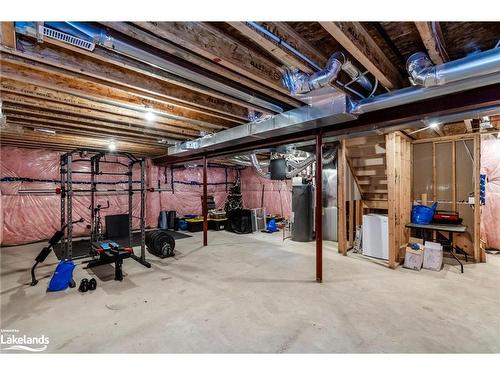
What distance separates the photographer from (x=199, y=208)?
898cm

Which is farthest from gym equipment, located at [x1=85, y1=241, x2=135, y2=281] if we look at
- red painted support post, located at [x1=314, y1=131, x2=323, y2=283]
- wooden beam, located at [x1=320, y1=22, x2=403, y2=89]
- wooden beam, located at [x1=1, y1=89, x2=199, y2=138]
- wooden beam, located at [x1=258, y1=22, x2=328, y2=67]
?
wooden beam, located at [x1=320, y1=22, x2=403, y2=89]

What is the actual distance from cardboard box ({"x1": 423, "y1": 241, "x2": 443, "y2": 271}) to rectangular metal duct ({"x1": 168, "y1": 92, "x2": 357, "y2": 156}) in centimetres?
260

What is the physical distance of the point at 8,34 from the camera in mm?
1570

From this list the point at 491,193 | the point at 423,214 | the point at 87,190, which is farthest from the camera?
the point at 491,193

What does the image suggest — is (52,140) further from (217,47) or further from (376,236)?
(376,236)

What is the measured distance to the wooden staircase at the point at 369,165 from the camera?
4.27 meters

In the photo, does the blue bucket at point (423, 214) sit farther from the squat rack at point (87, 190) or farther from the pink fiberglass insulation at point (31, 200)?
the pink fiberglass insulation at point (31, 200)

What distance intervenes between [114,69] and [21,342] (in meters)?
2.45

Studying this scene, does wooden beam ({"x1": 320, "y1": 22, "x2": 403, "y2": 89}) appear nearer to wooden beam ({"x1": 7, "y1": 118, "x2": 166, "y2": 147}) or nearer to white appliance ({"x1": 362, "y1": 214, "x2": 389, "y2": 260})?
white appliance ({"x1": 362, "y1": 214, "x2": 389, "y2": 260})

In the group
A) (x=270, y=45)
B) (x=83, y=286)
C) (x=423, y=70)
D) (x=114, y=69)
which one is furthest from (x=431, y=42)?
(x=83, y=286)

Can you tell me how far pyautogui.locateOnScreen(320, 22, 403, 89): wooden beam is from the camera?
1.53 m

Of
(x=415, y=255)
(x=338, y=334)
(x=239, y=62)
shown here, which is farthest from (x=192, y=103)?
(x=415, y=255)
